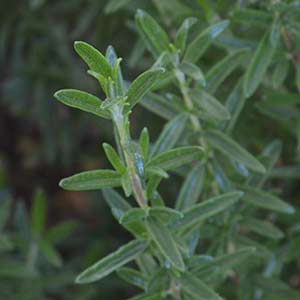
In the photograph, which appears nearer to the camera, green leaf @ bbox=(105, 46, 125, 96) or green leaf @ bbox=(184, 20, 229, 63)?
green leaf @ bbox=(105, 46, 125, 96)

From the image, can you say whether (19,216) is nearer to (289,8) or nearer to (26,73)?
(26,73)

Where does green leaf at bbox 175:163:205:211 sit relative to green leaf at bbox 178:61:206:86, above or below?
below

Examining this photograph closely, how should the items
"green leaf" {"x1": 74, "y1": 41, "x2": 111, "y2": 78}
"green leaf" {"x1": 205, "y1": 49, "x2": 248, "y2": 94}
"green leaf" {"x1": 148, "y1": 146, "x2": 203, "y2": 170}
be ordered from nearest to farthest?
"green leaf" {"x1": 74, "y1": 41, "x2": 111, "y2": 78}, "green leaf" {"x1": 148, "y1": 146, "x2": 203, "y2": 170}, "green leaf" {"x1": 205, "y1": 49, "x2": 248, "y2": 94}

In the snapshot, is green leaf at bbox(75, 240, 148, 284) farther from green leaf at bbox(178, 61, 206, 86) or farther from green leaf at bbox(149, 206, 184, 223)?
green leaf at bbox(178, 61, 206, 86)

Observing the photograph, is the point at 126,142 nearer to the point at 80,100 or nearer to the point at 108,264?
the point at 80,100

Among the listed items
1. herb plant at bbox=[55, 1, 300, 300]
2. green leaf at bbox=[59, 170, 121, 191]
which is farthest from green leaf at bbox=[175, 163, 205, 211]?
green leaf at bbox=[59, 170, 121, 191]

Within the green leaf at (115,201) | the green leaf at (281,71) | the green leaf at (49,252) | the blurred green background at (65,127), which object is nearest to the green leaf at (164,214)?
the green leaf at (115,201)

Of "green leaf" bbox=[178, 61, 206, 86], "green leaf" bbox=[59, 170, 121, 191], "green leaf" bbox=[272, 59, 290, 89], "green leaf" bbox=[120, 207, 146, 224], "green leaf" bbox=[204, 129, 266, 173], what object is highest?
"green leaf" bbox=[178, 61, 206, 86]
